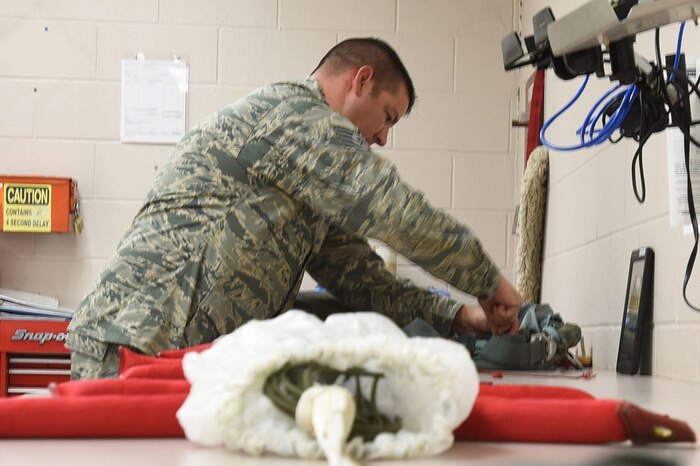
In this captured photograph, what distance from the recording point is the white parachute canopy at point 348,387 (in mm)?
673

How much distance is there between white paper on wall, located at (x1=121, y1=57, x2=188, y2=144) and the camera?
4000 millimetres

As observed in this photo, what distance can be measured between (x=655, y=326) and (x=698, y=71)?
600 millimetres

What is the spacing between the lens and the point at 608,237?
103 inches

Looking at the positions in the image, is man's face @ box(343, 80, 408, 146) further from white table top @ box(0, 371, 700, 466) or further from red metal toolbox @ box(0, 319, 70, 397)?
white table top @ box(0, 371, 700, 466)

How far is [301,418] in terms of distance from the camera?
2.14ft

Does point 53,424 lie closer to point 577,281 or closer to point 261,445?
point 261,445

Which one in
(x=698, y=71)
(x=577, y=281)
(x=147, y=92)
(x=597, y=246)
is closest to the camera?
(x=698, y=71)

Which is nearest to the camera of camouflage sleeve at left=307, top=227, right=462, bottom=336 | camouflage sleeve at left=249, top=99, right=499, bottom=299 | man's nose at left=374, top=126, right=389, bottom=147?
camouflage sleeve at left=249, top=99, right=499, bottom=299

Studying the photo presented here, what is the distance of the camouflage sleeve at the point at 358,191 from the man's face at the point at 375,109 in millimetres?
350

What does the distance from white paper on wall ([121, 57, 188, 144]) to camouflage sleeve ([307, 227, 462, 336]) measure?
4.89 ft

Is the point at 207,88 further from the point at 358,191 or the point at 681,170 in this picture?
the point at 681,170

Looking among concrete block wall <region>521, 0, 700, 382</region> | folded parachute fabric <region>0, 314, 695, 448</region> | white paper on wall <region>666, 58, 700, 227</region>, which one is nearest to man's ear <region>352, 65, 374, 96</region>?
concrete block wall <region>521, 0, 700, 382</region>

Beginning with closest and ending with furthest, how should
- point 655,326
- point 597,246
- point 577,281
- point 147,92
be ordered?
point 655,326
point 597,246
point 577,281
point 147,92

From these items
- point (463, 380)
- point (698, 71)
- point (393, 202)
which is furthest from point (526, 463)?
point (393, 202)
